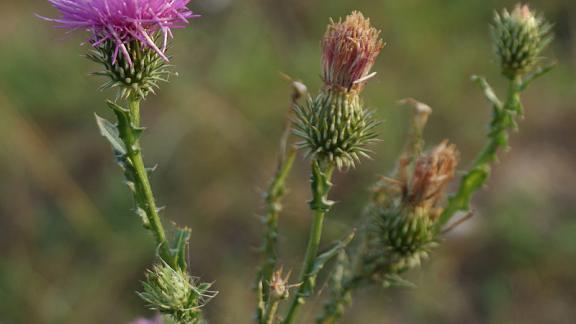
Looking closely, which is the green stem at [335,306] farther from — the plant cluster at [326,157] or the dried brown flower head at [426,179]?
the dried brown flower head at [426,179]

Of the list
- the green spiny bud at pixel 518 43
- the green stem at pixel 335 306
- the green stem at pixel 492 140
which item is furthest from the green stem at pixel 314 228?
the green spiny bud at pixel 518 43

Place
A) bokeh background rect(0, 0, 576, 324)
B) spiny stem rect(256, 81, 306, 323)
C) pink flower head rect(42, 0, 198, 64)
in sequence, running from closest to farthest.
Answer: pink flower head rect(42, 0, 198, 64)
spiny stem rect(256, 81, 306, 323)
bokeh background rect(0, 0, 576, 324)

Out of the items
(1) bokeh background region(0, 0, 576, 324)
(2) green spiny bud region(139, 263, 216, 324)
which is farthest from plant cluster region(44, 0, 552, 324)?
(1) bokeh background region(0, 0, 576, 324)

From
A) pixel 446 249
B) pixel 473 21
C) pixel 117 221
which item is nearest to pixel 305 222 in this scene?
pixel 446 249

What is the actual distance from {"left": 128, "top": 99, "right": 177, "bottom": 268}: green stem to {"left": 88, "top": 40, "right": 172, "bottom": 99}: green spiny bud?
0.10m

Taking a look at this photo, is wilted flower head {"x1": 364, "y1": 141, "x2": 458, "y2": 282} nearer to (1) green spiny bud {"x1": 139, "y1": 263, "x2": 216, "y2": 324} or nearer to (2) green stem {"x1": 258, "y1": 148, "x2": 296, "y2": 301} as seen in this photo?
(2) green stem {"x1": 258, "y1": 148, "x2": 296, "y2": 301}

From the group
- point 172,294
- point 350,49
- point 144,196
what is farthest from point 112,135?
point 350,49

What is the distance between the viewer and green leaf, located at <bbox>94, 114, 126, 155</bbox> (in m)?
1.88

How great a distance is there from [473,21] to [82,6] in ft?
17.4

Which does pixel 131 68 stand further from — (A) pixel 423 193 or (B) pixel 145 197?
(A) pixel 423 193

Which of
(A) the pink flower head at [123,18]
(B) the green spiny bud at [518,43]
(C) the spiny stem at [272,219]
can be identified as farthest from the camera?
(B) the green spiny bud at [518,43]

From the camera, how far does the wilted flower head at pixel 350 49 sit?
1984mm

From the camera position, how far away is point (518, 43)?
94.1 inches

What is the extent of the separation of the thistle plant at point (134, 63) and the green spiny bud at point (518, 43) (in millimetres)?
1152
